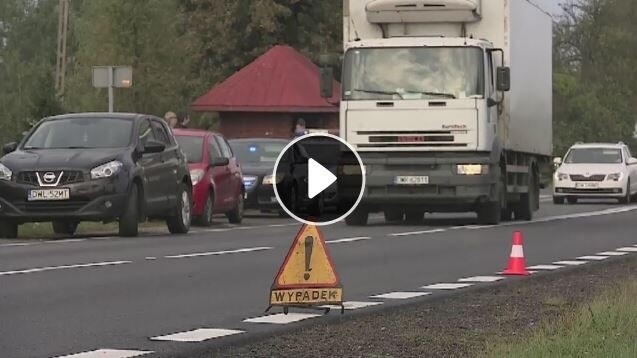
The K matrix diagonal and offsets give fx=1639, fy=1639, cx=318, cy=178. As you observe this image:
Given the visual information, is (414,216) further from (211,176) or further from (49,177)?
(49,177)

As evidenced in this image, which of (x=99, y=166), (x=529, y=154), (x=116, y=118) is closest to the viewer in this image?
(x=99, y=166)

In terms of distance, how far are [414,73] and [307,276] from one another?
606 inches

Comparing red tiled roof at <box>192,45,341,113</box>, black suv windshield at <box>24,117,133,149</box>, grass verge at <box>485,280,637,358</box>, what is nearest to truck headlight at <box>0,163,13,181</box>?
black suv windshield at <box>24,117,133,149</box>

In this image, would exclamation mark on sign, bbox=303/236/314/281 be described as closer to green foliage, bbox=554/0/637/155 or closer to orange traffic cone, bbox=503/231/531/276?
orange traffic cone, bbox=503/231/531/276

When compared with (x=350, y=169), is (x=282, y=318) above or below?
below

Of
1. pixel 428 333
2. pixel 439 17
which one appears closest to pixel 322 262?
pixel 428 333

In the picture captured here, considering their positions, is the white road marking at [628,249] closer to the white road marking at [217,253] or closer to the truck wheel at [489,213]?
the white road marking at [217,253]

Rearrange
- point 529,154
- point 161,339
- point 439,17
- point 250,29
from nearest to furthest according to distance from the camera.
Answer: point 161,339 → point 439,17 → point 529,154 → point 250,29

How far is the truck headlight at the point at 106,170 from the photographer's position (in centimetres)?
2144

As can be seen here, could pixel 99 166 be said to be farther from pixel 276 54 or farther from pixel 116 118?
pixel 276 54

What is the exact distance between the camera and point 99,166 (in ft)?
70.5

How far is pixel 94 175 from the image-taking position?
21.4 meters

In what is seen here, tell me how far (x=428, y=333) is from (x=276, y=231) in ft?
47.1
